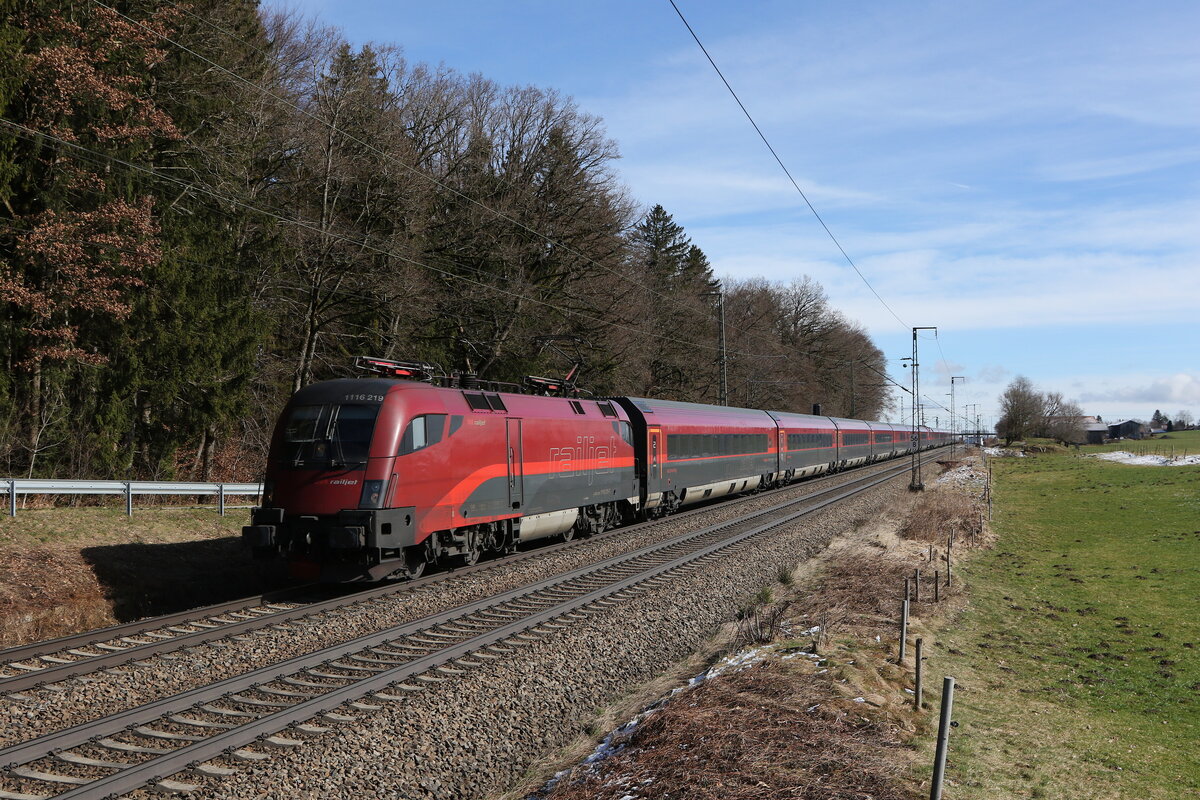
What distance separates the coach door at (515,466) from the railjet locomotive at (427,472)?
0.12 feet

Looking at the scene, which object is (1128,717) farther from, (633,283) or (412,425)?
(633,283)

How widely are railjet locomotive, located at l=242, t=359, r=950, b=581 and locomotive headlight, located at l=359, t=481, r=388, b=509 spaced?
15mm

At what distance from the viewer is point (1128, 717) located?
350 inches

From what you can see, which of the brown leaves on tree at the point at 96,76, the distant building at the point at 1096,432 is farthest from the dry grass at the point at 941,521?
the distant building at the point at 1096,432

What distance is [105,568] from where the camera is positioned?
12.9m

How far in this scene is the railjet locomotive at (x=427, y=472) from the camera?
12.5 meters

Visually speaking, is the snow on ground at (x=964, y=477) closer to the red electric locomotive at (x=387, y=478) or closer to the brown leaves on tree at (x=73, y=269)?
the red electric locomotive at (x=387, y=478)

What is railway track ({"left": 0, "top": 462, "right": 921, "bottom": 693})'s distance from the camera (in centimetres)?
858

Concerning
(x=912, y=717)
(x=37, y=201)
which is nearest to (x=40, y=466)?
(x=37, y=201)

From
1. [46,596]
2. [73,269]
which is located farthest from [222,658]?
[73,269]

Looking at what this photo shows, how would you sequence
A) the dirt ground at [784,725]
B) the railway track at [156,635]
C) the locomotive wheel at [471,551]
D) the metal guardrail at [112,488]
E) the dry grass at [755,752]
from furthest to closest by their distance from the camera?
the locomotive wheel at [471,551] < the metal guardrail at [112,488] < the railway track at [156,635] < the dirt ground at [784,725] < the dry grass at [755,752]

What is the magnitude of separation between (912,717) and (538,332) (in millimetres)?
29622

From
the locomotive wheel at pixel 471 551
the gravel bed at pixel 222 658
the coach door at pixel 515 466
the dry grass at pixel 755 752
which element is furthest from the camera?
the coach door at pixel 515 466

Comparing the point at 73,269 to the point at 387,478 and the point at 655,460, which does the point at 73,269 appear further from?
the point at 655,460
